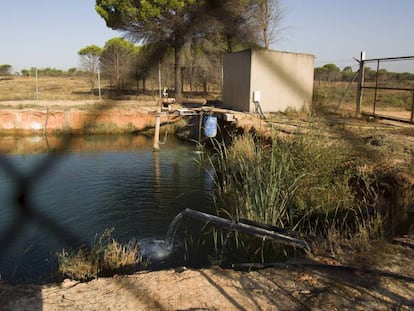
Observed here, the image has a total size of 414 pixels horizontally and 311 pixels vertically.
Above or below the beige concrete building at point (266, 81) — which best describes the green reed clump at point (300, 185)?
below

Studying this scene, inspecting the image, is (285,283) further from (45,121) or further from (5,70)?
(5,70)

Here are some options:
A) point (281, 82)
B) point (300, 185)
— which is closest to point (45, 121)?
point (281, 82)

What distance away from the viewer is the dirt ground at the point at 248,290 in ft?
4.50

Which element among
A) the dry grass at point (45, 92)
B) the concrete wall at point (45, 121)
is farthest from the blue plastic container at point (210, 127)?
the dry grass at point (45, 92)

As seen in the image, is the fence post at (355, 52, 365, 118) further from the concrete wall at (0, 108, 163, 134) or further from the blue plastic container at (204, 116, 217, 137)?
the concrete wall at (0, 108, 163, 134)

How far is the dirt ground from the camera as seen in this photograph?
4.50 feet

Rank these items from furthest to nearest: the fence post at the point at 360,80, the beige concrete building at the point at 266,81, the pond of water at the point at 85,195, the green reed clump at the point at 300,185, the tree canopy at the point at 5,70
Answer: the tree canopy at the point at 5,70 < the beige concrete building at the point at 266,81 < the fence post at the point at 360,80 < the pond of water at the point at 85,195 < the green reed clump at the point at 300,185

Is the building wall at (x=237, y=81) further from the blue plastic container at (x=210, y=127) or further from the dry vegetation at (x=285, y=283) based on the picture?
the dry vegetation at (x=285, y=283)

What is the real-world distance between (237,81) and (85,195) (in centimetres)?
451

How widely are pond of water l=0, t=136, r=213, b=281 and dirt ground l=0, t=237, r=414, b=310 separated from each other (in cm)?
114

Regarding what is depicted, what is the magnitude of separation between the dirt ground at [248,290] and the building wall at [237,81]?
6097 mm

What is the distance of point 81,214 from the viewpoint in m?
3.88

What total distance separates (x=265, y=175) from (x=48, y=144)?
6287 millimetres

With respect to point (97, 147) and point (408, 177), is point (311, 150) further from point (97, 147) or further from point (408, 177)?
point (97, 147)
